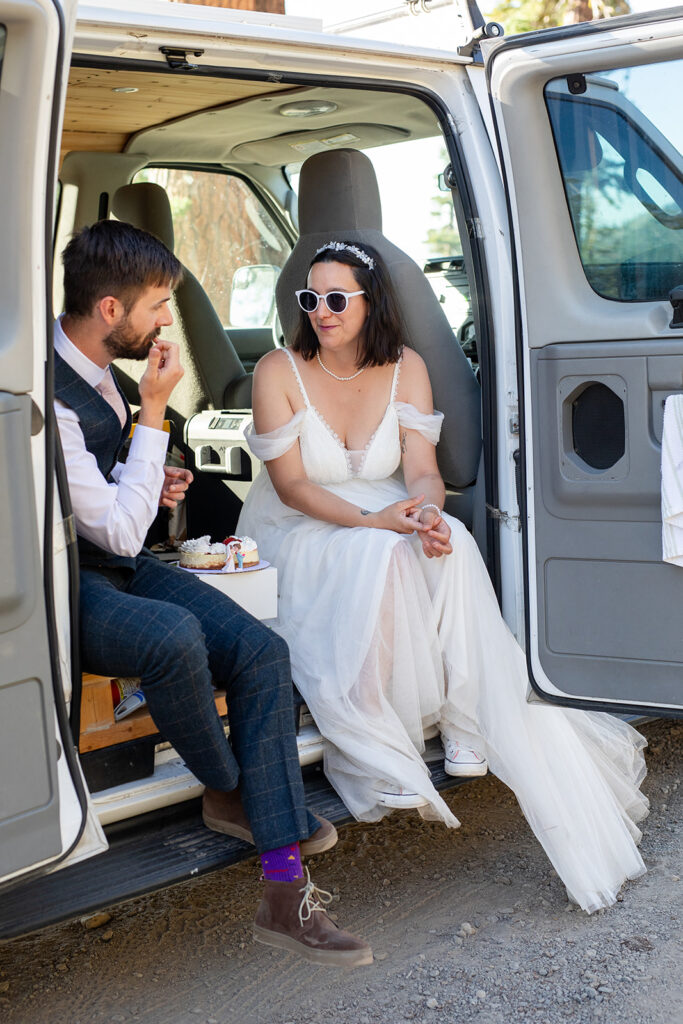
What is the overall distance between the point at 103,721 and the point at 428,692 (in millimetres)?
828

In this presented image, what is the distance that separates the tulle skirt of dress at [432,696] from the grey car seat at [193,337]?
1602 mm

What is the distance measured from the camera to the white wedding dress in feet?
9.25

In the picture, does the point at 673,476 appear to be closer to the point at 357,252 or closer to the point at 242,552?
the point at 242,552

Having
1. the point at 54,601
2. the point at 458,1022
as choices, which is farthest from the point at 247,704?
the point at 458,1022

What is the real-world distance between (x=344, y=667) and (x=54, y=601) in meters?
0.95

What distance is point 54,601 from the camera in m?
2.09

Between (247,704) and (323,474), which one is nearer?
(247,704)

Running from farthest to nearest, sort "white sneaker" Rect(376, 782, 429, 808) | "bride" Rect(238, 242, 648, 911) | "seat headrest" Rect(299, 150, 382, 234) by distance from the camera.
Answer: "seat headrest" Rect(299, 150, 382, 234) → "bride" Rect(238, 242, 648, 911) → "white sneaker" Rect(376, 782, 429, 808)

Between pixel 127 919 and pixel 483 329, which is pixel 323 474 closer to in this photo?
pixel 483 329

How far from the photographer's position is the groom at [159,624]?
7.85 ft

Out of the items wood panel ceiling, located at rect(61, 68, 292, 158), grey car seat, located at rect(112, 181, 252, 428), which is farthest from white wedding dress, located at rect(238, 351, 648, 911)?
grey car seat, located at rect(112, 181, 252, 428)

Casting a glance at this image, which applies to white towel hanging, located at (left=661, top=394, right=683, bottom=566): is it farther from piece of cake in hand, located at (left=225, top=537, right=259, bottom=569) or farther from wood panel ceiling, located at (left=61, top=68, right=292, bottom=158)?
wood panel ceiling, located at (left=61, top=68, right=292, bottom=158)

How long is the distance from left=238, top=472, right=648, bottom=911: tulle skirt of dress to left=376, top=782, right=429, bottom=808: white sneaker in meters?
0.01

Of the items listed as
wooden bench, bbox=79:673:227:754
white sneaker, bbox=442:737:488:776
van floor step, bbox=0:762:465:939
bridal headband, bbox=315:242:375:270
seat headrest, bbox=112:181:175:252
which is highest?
seat headrest, bbox=112:181:175:252
